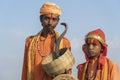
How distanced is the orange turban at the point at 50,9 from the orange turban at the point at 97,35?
764 mm

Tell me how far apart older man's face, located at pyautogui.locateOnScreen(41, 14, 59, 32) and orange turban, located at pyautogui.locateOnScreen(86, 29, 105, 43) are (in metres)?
0.68

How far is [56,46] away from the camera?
12.4 m

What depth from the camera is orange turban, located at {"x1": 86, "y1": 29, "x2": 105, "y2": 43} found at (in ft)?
40.3

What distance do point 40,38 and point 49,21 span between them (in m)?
0.52

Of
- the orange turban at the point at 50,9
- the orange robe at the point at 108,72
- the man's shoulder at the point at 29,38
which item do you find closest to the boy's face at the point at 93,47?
the orange robe at the point at 108,72

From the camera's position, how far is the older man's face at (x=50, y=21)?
1245 cm

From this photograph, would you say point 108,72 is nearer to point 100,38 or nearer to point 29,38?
point 100,38

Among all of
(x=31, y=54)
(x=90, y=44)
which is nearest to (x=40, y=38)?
(x=31, y=54)

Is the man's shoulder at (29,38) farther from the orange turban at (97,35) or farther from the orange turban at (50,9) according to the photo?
the orange turban at (97,35)

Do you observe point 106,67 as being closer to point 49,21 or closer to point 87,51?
point 87,51

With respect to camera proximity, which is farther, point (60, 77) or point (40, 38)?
point (40, 38)

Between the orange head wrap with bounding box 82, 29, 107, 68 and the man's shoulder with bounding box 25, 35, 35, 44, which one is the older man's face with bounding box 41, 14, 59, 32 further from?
the orange head wrap with bounding box 82, 29, 107, 68

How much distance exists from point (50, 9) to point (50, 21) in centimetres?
30

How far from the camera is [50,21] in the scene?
12430 millimetres
